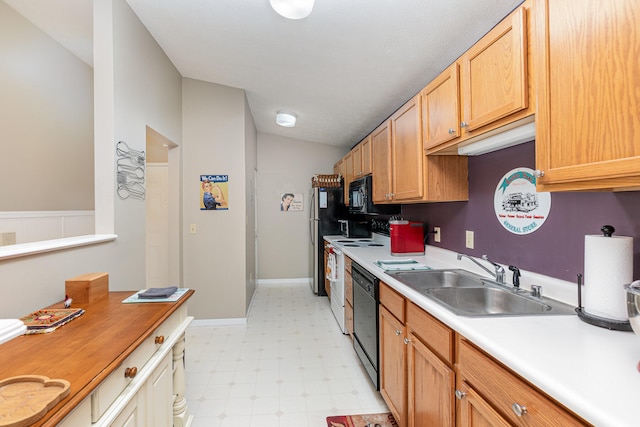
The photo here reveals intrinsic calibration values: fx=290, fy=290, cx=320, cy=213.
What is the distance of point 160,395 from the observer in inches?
52.9

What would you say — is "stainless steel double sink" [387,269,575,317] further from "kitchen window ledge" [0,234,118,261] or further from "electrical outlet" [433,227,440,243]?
"kitchen window ledge" [0,234,118,261]

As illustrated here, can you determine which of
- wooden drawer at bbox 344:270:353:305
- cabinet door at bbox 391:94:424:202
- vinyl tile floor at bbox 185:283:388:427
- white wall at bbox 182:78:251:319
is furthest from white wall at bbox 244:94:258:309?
cabinet door at bbox 391:94:424:202

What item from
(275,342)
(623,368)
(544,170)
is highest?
(544,170)

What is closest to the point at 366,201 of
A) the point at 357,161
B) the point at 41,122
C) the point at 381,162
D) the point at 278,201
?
the point at 381,162

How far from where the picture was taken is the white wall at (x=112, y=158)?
1319 mm

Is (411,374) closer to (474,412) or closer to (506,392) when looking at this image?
(474,412)

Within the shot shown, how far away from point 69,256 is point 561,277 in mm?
2497

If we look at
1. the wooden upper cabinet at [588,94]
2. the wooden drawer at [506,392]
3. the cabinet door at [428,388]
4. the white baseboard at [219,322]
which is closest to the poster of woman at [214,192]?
the white baseboard at [219,322]

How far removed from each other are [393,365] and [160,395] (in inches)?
49.8

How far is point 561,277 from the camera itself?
4.51 ft

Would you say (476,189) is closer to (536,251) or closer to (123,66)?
(536,251)

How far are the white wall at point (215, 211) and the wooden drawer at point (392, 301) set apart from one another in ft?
6.80

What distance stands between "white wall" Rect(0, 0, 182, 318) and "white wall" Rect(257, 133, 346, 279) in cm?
256

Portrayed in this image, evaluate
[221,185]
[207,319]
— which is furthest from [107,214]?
[207,319]
